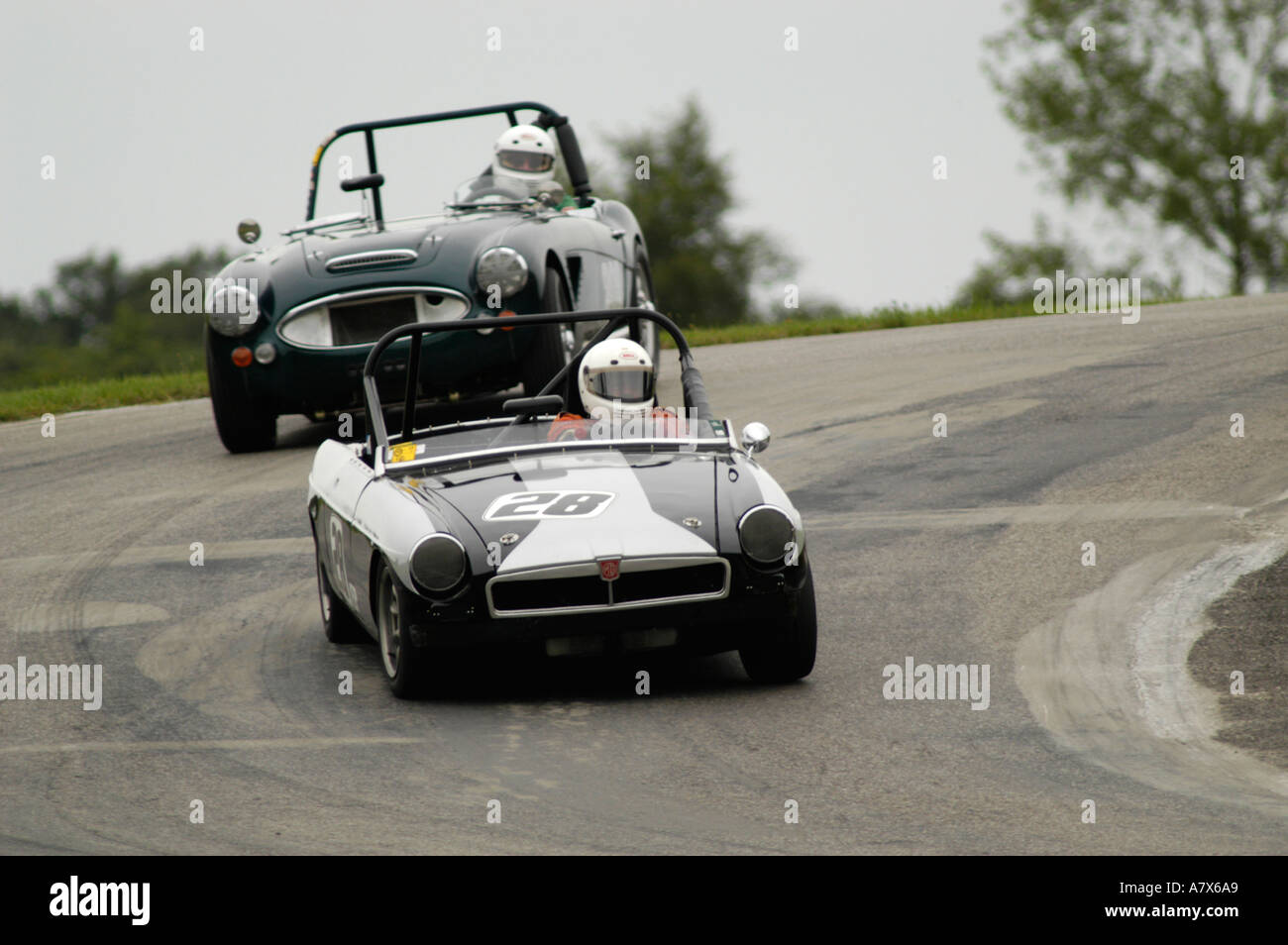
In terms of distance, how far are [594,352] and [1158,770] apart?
3.21m

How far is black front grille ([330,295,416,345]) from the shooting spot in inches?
436

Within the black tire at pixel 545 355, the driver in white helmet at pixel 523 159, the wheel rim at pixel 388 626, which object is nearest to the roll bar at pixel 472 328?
the wheel rim at pixel 388 626

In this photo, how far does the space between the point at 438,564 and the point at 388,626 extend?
0.53m

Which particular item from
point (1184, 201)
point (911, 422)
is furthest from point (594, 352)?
point (1184, 201)

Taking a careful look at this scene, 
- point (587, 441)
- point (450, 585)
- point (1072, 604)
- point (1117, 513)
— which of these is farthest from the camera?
point (1117, 513)

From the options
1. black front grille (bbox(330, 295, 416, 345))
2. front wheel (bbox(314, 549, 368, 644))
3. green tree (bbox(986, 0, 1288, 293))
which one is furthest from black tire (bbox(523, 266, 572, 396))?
green tree (bbox(986, 0, 1288, 293))

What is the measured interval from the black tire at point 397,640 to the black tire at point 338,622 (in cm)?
84

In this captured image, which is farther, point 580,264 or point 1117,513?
point 580,264

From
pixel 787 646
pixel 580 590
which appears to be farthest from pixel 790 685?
pixel 580 590

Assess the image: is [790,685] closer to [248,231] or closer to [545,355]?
[545,355]

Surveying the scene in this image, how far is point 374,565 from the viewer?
6586mm

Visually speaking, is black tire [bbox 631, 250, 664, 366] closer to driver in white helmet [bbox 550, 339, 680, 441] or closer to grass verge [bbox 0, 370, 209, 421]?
driver in white helmet [bbox 550, 339, 680, 441]
